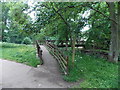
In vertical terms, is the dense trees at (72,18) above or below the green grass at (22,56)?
above

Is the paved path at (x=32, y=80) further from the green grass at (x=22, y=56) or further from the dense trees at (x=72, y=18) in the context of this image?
the dense trees at (x=72, y=18)

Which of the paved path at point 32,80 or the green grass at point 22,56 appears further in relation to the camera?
the green grass at point 22,56

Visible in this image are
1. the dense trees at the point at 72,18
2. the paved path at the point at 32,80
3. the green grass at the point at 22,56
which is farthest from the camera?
the green grass at the point at 22,56

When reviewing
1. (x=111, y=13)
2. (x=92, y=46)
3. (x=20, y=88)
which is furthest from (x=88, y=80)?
(x=92, y=46)

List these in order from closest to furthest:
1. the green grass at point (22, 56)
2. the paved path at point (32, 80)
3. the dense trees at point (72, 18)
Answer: the paved path at point (32, 80)
the dense trees at point (72, 18)
the green grass at point (22, 56)

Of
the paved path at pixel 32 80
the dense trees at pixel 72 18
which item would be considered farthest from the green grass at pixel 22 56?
the dense trees at pixel 72 18

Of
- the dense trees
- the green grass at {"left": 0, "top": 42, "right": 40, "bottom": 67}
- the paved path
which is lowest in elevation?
the paved path

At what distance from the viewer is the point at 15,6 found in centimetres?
536

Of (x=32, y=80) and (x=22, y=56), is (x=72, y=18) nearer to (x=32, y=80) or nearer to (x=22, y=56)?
(x=32, y=80)

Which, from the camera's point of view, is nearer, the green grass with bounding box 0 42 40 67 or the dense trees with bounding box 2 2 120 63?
the dense trees with bounding box 2 2 120 63

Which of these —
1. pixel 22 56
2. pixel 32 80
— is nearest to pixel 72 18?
pixel 32 80

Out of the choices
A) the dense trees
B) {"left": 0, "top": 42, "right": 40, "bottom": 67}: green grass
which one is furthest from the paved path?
the dense trees

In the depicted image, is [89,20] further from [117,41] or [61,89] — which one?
[61,89]

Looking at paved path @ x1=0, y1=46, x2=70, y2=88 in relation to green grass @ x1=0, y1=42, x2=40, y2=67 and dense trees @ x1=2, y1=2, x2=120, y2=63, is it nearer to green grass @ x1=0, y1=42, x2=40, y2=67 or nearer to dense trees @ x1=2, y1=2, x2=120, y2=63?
green grass @ x1=0, y1=42, x2=40, y2=67
